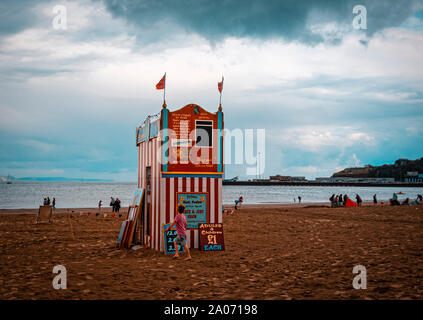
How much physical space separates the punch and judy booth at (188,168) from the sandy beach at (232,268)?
1.20m

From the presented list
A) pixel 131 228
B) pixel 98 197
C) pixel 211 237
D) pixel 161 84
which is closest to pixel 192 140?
pixel 161 84

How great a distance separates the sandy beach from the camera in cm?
738

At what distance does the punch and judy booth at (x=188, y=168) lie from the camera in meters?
12.3

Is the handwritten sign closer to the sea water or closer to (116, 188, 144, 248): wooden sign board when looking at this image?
(116, 188, 144, 248): wooden sign board

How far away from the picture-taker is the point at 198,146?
12.7m

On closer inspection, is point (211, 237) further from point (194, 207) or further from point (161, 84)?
point (161, 84)

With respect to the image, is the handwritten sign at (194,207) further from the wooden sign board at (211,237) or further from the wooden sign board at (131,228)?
the wooden sign board at (131,228)

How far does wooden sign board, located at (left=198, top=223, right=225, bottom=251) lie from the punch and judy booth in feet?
0.65

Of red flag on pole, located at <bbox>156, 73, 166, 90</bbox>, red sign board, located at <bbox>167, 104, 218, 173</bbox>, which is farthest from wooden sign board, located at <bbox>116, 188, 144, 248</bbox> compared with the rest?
red flag on pole, located at <bbox>156, 73, 166, 90</bbox>

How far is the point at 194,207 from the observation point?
12594mm

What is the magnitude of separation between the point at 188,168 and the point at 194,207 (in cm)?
131
